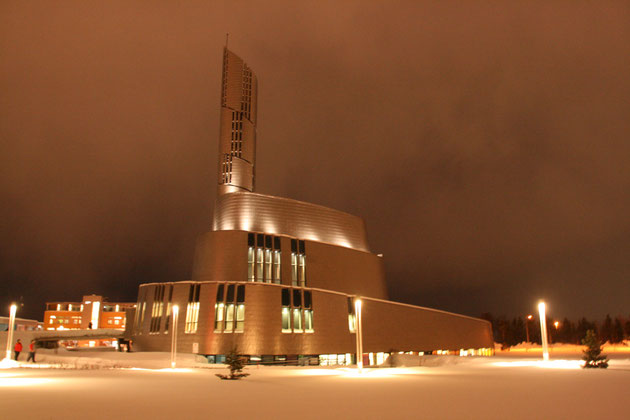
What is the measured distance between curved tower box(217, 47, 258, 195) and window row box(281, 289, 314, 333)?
78.9 feet

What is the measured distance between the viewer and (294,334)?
45156 millimetres

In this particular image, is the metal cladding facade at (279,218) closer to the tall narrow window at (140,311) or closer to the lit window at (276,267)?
the lit window at (276,267)

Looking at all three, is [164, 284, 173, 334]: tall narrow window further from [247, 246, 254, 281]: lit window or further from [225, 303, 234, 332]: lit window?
[247, 246, 254, 281]: lit window

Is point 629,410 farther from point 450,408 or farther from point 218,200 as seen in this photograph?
point 218,200

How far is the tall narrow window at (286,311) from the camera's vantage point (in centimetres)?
4516

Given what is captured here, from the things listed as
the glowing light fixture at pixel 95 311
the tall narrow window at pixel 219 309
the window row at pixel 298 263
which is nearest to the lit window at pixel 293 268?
the window row at pixel 298 263

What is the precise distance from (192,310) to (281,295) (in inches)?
306

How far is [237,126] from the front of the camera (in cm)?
7006

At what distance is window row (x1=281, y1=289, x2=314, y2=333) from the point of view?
4538cm

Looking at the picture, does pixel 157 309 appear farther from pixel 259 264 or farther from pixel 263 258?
pixel 263 258

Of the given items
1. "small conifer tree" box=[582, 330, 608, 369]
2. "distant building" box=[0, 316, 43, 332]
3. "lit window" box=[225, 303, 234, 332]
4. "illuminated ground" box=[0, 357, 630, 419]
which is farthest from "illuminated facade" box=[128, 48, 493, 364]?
"distant building" box=[0, 316, 43, 332]

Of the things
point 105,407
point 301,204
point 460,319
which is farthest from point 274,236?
point 105,407

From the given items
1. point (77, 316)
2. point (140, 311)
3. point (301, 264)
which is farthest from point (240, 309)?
point (77, 316)

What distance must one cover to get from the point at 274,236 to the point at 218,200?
8.68m
